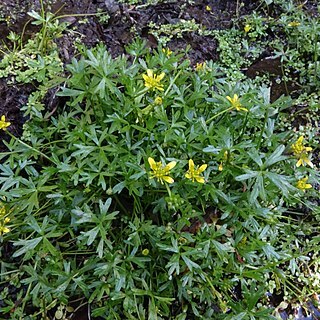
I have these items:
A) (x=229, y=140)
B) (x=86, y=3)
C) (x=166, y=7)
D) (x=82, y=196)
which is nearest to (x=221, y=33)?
(x=166, y=7)

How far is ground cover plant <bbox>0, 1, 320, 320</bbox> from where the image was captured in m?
1.88

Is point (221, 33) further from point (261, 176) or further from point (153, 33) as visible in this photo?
point (261, 176)

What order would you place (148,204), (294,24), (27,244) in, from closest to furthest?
(27,244), (148,204), (294,24)

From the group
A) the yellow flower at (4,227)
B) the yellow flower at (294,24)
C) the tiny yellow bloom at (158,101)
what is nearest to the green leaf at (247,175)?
the tiny yellow bloom at (158,101)

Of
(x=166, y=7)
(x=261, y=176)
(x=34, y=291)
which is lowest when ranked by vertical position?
(x=34, y=291)

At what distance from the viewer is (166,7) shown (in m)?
2.96

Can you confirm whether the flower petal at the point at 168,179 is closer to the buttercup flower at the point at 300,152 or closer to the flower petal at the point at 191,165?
the flower petal at the point at 191,165

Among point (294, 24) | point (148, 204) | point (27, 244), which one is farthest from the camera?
point (294, 24)

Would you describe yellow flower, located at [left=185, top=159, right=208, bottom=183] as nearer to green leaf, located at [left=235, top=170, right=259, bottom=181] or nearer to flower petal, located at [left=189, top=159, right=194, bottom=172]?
flower petal, located at [left=189, top=159, right=194, bottom=172]

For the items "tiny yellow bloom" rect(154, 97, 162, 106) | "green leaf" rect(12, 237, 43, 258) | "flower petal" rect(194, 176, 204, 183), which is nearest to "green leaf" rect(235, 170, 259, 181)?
"flower petal" rect(194, 176, 204, 183)

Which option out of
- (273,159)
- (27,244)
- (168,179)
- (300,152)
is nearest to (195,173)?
(168,179)

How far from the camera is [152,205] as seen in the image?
2062mm

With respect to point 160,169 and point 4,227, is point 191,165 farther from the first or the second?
point 4,227

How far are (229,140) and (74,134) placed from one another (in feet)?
2.24
